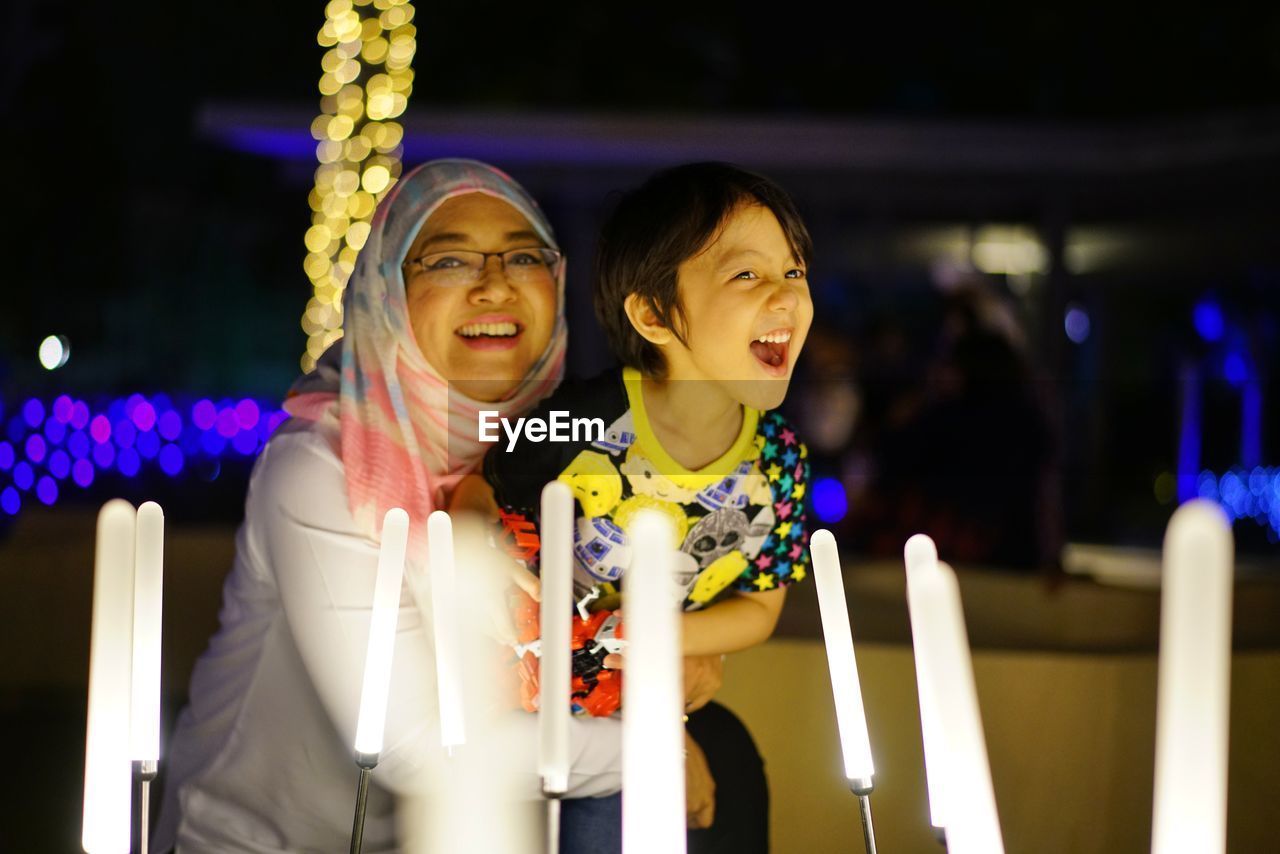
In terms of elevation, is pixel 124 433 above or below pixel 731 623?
above

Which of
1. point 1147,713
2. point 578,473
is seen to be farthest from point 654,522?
point 1147,713

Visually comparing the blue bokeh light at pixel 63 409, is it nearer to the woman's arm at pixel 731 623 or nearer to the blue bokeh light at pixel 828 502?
the blue bokeh light at pixel 828 502

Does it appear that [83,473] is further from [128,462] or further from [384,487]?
[384,487]

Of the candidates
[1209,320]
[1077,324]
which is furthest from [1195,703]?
[1209,320]

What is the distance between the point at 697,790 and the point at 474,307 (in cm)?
54

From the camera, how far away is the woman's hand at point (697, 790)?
131 centimetres

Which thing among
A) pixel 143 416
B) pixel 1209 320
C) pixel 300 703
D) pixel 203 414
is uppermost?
pixel 1209 320

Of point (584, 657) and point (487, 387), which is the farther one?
point (487, 387)

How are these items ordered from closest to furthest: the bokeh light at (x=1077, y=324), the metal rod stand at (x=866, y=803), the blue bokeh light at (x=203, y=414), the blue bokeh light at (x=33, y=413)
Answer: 1. the metal rod stand at (x=866, y=803)
2. the blue bokeh light at (x=33, y=413)
3. the blue bokeh light at (x=203, y=414)
4. the bokeh light at (x=1077, y=324)

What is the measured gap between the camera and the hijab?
1.26m

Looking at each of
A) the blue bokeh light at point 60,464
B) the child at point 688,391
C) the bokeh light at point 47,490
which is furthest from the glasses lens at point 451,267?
the blue bokeh light at point 60,464

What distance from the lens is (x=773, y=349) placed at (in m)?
1.15

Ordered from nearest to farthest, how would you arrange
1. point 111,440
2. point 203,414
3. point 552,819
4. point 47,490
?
point 552,819, point 47,490, point 111,440, point 203,414

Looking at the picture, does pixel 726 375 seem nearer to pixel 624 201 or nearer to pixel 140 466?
pixel 624 201
